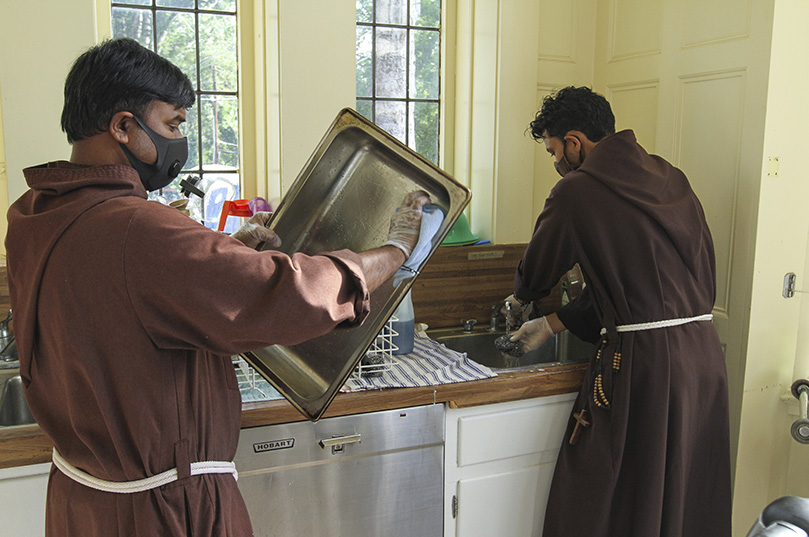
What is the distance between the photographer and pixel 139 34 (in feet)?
7.48

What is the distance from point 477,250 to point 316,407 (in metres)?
1.15

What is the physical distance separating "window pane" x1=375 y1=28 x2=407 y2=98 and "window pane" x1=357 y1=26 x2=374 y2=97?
0.09 ft

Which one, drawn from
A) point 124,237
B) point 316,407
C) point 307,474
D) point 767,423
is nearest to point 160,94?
point 124,237

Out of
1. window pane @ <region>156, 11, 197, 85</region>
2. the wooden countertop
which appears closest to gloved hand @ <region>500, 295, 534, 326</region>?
the wooden countertop

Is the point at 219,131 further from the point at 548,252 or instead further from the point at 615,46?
the point at 615,46

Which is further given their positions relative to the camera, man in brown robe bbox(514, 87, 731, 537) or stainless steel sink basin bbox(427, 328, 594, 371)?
stainless steel sink basin bbox(427, 328, 594, 371)

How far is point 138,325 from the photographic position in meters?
1.07

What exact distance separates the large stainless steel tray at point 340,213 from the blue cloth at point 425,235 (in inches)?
6.8

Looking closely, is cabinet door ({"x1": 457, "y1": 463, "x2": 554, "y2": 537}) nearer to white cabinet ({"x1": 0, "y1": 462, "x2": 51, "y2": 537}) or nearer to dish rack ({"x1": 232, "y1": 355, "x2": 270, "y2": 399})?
dish rack ({"x1": 232, "y1": 355, "x2": 270, "y2": 399})

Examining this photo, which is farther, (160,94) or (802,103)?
(802,103)

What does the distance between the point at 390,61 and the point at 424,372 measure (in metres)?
1.26

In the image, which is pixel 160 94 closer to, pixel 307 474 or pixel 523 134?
pixel 307 474

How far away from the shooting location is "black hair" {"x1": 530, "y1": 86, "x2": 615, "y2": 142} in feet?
6.63

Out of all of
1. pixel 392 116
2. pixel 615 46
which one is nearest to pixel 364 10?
pixel 392 116
